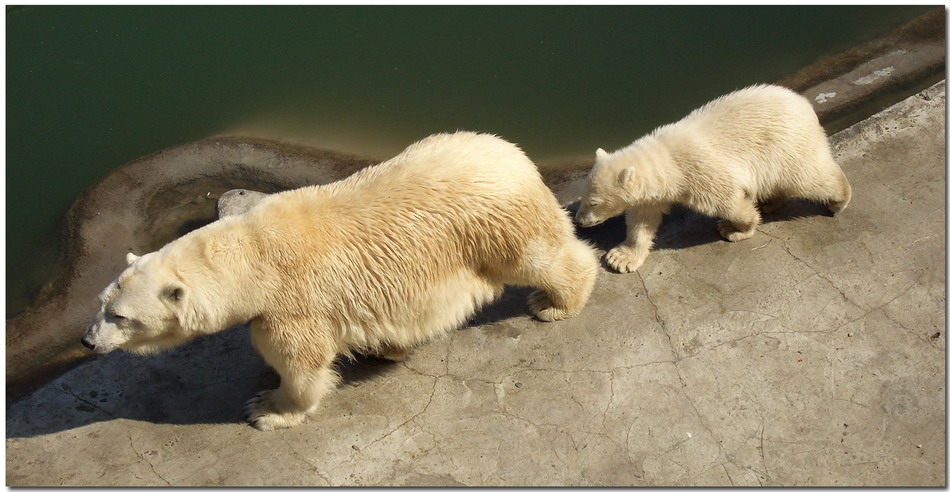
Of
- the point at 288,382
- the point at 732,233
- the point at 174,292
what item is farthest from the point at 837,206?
the point at 174,292

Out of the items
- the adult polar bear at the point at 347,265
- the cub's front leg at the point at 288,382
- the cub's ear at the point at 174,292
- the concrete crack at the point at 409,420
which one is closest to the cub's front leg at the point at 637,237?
the adult polar bear at the point at 347,265

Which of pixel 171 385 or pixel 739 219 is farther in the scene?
pixel 739 219

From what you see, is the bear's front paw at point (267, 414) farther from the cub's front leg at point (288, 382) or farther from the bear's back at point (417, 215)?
the bear's back at point (417, 215)

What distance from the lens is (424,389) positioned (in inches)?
211

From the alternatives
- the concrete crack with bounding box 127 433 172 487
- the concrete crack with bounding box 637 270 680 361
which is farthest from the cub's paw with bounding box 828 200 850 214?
the concrete crack with bounding box 127 433 172 487

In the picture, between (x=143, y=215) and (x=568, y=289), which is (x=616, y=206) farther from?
(x=143, y=215)

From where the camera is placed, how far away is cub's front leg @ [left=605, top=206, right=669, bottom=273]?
5.97m

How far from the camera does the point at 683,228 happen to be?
6.36 metres

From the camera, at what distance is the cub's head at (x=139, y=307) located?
449 cm

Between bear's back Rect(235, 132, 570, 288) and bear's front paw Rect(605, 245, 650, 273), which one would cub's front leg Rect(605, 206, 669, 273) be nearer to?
bear's front paw Rect(605, 245, 650, 273)

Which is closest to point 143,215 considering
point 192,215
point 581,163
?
point 192,215

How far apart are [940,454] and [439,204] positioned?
3.25m

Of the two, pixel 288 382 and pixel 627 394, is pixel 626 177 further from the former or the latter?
pixel 288 382

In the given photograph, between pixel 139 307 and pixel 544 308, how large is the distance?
102 inches
